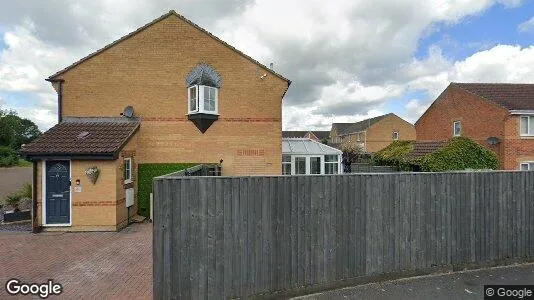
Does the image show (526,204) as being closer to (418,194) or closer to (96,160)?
(418,194)

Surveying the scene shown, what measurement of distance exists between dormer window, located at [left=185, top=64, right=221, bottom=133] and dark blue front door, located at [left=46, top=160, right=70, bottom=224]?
15.0ft

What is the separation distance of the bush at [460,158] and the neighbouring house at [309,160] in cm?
432

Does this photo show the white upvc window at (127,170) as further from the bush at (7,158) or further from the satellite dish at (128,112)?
the bush at (7,158)

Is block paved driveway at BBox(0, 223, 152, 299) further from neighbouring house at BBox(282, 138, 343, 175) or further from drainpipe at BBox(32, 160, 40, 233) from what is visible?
neighbouring house at BBox(282, 138, 343, 175)

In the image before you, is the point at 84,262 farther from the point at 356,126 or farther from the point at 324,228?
the point at 356,126

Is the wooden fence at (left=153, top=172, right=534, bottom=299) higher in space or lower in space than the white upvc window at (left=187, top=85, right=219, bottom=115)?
lower

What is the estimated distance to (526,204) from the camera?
6551 mm

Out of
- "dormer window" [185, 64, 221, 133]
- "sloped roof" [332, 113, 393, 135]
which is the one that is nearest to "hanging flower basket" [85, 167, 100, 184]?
"dormer window" [185, 64, 221, 133]

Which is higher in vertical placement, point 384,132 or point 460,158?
point 384,132

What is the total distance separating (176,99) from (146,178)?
3.26 m

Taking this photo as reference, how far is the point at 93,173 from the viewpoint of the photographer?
382 inches

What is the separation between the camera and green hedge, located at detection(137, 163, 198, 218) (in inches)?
468

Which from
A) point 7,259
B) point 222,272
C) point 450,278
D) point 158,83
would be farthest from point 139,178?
point 450,278

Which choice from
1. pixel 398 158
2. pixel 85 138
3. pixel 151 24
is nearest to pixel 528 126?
pixel 398 158
